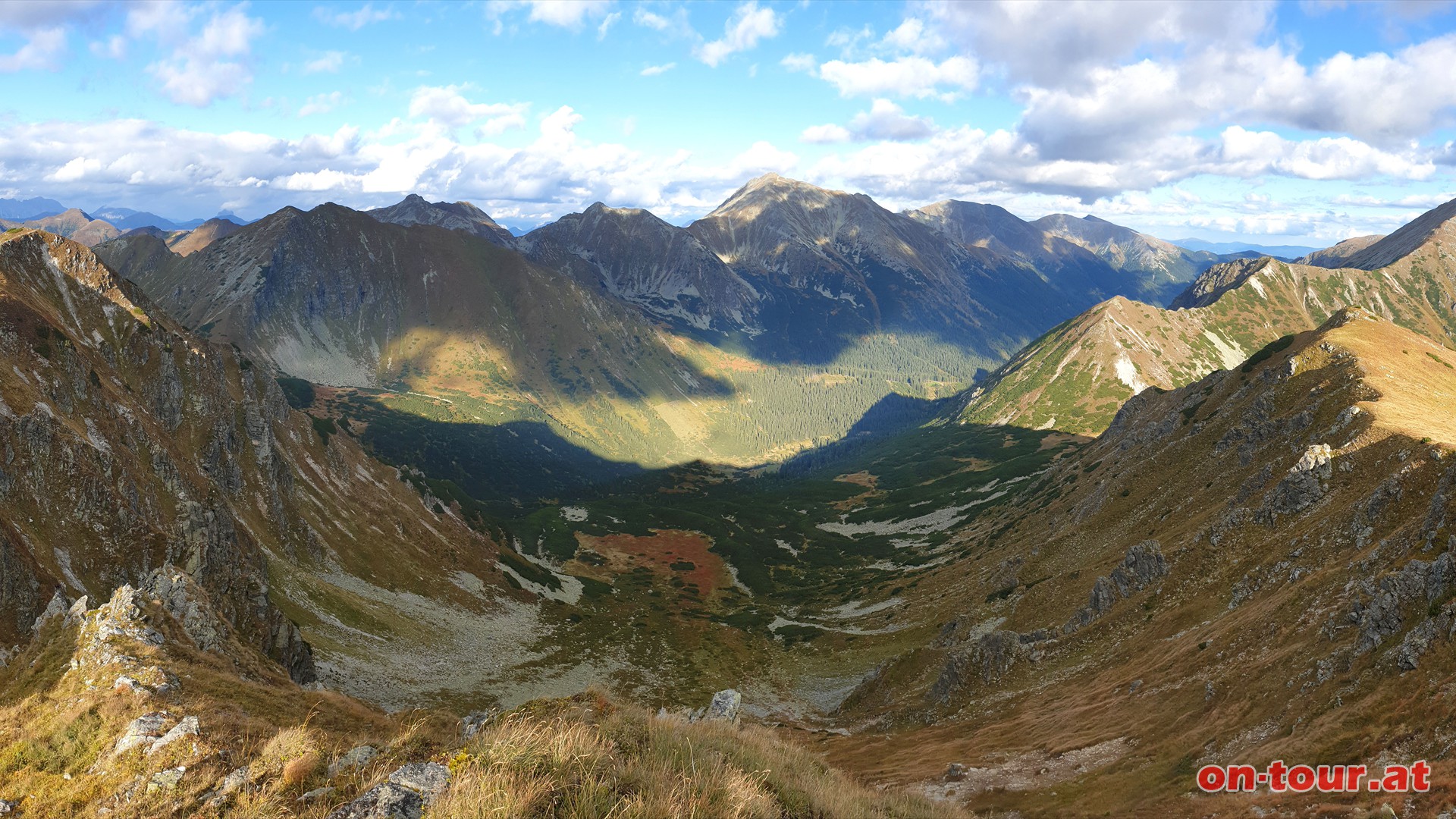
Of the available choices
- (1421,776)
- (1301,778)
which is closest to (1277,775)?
(1301,778)

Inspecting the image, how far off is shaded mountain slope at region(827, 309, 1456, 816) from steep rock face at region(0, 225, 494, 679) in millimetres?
46627

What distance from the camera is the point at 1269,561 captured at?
145 feet

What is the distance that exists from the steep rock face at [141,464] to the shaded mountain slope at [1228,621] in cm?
4663

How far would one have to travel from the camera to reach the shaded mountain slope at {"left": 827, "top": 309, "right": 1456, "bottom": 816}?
26.2m

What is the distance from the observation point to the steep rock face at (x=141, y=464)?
4744 cm

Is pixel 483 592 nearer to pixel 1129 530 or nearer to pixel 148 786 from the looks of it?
pixel 1129 530

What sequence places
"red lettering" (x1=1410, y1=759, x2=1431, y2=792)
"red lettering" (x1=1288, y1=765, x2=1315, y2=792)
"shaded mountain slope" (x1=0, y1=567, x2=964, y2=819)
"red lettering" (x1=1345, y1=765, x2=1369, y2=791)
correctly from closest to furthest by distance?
"shaded mountain slope" (x1=0, y1=567, x2=964, y2=819) → "red lettering" (x1=1410, y1=759, x2=1431, y2=792) → "red lettering" (x1=1345, y1=765, x2=1369, y2=791) → "red lettering" (x1=1288, y1=765, x2=1315, y2=792)

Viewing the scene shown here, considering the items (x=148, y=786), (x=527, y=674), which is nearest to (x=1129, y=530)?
(x=527, y=674)

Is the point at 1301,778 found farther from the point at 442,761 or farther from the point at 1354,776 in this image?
the point at 442,761

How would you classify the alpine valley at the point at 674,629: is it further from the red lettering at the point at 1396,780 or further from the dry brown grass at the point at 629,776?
the red lettering at the point at 1396,780

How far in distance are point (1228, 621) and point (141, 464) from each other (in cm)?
8374

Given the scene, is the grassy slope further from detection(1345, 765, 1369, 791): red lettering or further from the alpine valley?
detection(1345, 765, 1369, 791): red lettering

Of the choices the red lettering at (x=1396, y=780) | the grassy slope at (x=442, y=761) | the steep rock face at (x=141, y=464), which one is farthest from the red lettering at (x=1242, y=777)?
the steep rock face at (x=141, y=464)

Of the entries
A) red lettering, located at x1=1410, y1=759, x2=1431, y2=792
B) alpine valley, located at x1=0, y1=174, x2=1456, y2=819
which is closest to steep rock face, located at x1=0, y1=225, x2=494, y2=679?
alpine valley, located at x1=0, y1=174, x2=1456, y2=819
